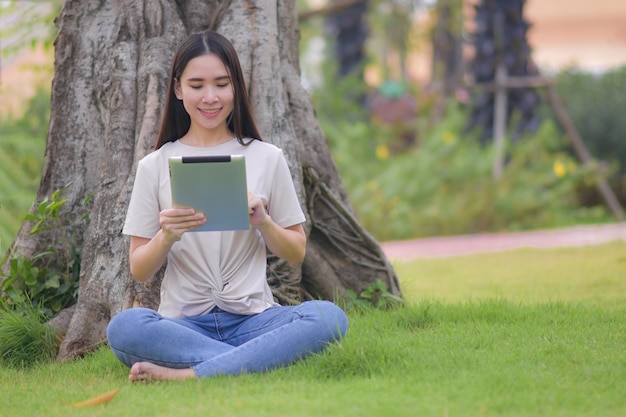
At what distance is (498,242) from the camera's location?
8.83 metres

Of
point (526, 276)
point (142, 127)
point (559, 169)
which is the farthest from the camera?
point (559, 169)

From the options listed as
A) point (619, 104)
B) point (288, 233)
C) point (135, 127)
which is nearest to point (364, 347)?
point (288, 233)

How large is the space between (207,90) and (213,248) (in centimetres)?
62

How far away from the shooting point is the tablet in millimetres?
3170

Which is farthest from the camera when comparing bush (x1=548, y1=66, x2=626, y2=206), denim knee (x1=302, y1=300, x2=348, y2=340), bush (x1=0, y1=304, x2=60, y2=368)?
bush (x1=548, y1=66, x2=626, y2=206)

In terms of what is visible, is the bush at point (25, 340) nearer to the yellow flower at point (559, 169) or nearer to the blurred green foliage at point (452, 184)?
the blurred green foliage at point (452, 184)

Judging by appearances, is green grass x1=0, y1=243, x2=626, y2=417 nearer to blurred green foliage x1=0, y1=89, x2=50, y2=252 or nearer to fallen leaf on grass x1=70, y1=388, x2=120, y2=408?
fallen leaf on grass x1=70, y1=388, x2=120, y2=408

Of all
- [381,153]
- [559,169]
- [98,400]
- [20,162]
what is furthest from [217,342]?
[381,153]

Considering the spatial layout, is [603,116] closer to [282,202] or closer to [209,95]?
[282,202]

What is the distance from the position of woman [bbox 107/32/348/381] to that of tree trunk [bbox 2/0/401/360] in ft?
1.98

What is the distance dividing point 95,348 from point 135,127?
3.54ft

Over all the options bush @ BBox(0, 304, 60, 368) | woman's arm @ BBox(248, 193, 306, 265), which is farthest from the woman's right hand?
bush @ BBox(0, 304, 60, 368)

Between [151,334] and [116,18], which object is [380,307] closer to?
[151,334]

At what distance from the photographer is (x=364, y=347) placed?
337 centimetres
